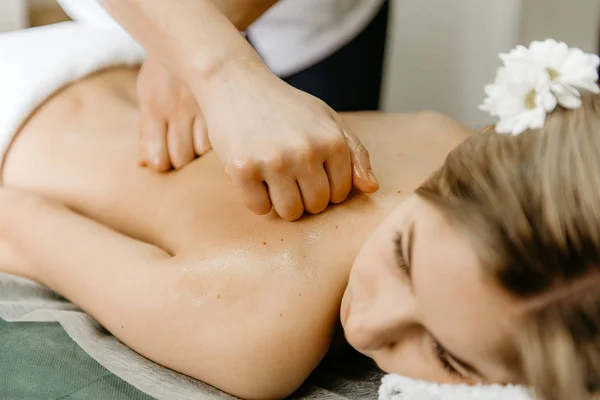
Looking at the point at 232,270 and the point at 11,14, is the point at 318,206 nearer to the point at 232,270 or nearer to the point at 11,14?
the point at 232,270

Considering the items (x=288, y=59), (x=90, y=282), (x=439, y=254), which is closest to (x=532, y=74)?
(x=439, y=254)

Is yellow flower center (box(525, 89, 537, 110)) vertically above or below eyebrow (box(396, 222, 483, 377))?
above

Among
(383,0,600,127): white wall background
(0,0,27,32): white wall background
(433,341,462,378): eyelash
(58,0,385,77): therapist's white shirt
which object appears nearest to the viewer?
(433,341,462,378): eyelash

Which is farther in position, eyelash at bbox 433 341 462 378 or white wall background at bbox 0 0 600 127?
white wall background at bbox 0 0 600 127

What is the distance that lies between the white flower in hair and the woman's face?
0.44ft

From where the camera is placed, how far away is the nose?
0.70 m

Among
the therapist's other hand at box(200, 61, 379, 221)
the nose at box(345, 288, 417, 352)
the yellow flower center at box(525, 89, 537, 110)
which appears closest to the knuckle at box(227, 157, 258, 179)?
the therapist's other hand at box(200, 61, 379, 221)

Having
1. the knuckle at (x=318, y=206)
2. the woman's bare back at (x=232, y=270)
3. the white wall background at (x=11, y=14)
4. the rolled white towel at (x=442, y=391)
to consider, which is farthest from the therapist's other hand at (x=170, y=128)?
the white wall background at (x=11, y=14)

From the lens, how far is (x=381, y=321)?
0.71m

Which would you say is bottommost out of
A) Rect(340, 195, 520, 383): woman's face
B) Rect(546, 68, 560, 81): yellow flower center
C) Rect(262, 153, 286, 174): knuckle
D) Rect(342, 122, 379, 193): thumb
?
Rect(340, 195, 520, 383): woman's face

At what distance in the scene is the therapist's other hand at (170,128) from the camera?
37.9 inches

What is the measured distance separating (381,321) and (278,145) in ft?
0.78

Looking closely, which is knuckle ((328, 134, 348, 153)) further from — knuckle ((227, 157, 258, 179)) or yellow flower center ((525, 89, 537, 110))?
yellow flower center ((525, 89, 537, 110))

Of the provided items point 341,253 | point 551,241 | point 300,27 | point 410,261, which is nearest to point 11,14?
point 300,27
